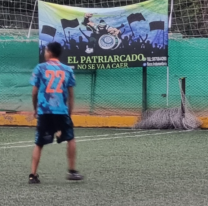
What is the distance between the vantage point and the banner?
1216 centimetres

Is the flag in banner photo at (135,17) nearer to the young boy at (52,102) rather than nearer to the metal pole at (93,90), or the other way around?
the metal pole at (93,90)

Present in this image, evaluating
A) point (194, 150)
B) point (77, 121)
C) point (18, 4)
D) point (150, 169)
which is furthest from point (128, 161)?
point (18, 4)

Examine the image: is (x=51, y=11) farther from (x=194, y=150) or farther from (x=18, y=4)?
(x=194, y=150)

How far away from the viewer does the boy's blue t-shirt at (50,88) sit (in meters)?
6.19

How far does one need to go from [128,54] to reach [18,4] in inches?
218

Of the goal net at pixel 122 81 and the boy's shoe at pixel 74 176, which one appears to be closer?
the boy's shoe at pixel 74 176

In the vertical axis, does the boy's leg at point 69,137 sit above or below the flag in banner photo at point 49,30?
below

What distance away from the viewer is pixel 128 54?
1229cm

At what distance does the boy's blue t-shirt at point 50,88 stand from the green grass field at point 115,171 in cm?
82

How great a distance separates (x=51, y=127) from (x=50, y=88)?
1.47 ft

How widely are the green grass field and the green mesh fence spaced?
1712mm

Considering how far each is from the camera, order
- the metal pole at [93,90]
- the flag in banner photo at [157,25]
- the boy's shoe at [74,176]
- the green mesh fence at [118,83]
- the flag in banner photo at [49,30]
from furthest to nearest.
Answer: the metal pole at [93,90]
the flag in banner photo at [49,30]
the green mesh fence at [118,83]
the flag in banner photo at [157,25]
the boy's shoe at [74,176]

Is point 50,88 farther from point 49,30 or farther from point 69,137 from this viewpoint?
point 49,30

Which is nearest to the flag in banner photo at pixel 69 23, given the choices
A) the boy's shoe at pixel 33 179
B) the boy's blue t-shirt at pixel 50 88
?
the boy's blue t-shirt at pixel 50 88
